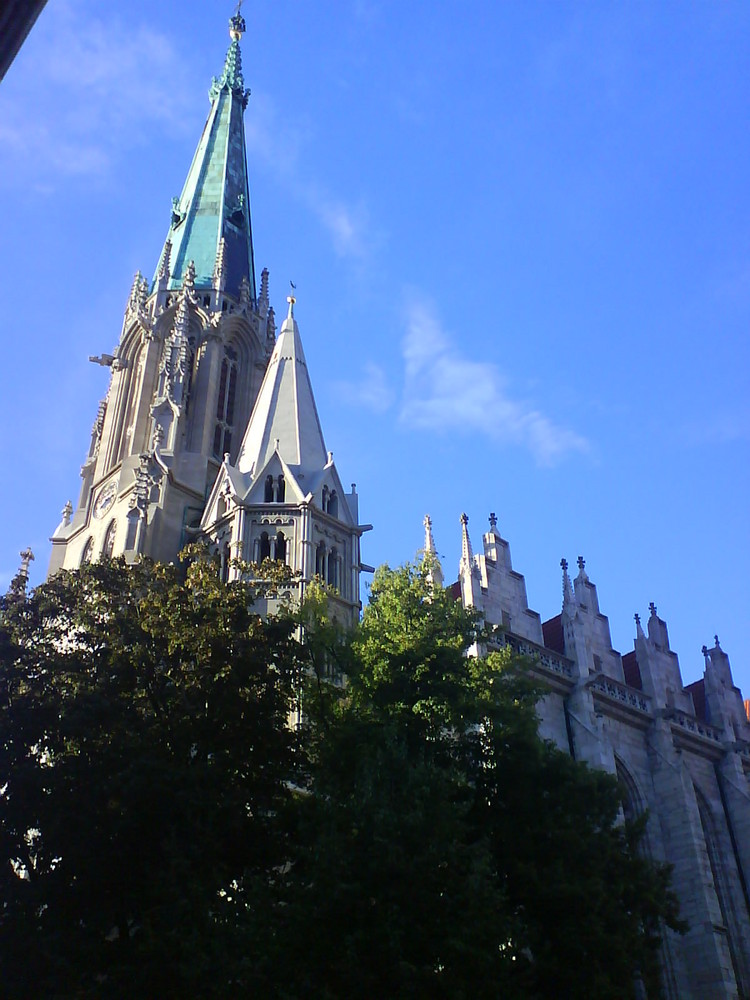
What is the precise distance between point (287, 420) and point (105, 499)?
27.0ft

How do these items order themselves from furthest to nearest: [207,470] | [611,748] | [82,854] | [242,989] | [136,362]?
[136,362] < [207,470] < [611,748] < [82,854] < [242,989]

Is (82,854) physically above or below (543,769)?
below

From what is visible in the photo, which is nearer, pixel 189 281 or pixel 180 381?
pixel 180 381

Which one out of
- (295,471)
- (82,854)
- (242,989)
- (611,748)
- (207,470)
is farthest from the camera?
(207,470)

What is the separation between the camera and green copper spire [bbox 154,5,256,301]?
48844 millimetres

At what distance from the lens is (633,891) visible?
16797 millimetres

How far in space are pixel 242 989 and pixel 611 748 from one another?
1877 centimetres

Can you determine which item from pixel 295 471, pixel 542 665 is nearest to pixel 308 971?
pixel 542 665

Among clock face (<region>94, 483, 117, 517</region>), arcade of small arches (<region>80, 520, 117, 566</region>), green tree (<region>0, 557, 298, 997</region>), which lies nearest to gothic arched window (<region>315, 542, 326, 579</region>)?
arcade of small arches (<region>80, 520, 117, 566</region>)

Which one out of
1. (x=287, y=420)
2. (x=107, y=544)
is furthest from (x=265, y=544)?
(x=107, y=544)

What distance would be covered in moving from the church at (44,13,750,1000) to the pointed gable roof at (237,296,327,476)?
7cm

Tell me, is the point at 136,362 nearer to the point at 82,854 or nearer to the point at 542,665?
the point at 542,665

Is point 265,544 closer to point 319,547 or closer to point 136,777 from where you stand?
point 319,547

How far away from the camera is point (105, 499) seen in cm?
3997
